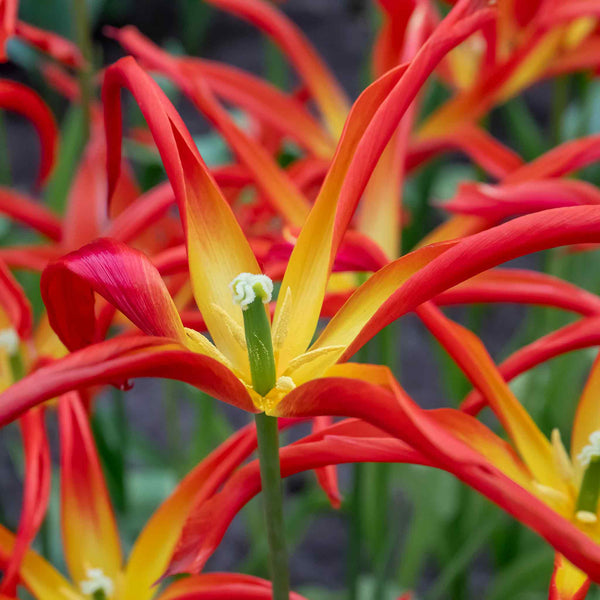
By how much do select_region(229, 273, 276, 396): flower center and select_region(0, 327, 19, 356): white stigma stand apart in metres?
0.28

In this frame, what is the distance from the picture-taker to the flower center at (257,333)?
1.13 feet

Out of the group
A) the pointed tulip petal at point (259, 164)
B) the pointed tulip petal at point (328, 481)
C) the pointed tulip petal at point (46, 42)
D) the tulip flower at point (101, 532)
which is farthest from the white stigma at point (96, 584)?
the pointed tulip petal at point (46, 42)

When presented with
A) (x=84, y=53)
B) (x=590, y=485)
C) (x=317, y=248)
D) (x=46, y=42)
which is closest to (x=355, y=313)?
(x=317, y=248)

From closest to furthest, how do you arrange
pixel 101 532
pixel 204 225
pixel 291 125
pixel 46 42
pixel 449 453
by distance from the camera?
pixel 449 453
pixel 204 225
pixel 101 532
pixel 46 42
pixel 291 125

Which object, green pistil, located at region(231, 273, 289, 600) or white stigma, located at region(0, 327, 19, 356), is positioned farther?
white stigma, located at region(0, 327, 19, 356)

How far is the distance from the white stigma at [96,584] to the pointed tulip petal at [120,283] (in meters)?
0.18

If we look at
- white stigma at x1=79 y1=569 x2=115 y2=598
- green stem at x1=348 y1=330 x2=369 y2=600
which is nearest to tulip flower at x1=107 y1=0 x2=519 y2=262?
green stem at x1=348 y1=330 x2=369 y2=600

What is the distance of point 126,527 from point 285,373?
55cm

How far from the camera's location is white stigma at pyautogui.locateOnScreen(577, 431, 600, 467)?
0.42 m

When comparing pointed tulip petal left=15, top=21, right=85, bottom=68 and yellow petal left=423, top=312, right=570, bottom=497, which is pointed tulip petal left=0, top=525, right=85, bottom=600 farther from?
pointed tulip petal left=15, top=21, right=85, bottom=68

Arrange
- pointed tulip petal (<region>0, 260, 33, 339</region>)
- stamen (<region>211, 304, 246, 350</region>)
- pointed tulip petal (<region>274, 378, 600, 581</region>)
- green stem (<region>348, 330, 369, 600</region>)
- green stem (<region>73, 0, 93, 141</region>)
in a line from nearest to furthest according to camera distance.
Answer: pointed tulip petal (<region>274, 378, 600, 581</region>) < stamen (<region>211, 304, 246, 350</region>) < pointed tulip petal (<region>0, 260, 33, 339</region>) < green stem (<region>348, 330, 369, 600</region>) < green stem (<region>73, 0, 93, 141</region>)

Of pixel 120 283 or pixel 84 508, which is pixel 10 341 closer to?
pixel 84 508

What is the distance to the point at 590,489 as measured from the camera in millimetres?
→ 427

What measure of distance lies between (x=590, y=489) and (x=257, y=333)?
182 mm
